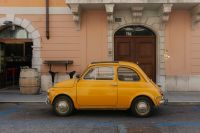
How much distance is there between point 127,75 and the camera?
11492mm

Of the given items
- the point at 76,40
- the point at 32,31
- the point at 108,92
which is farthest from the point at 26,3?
the point at 108,92

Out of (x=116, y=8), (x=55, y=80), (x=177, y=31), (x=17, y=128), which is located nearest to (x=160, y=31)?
(x=177, y=31)

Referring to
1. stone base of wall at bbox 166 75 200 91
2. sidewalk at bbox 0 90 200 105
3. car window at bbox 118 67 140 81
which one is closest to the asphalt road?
sidewalk at bbox 0 90 200 105

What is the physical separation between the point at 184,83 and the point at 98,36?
4246mm

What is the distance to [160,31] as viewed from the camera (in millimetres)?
16953

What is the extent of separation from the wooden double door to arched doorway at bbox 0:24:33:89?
13.2 feet

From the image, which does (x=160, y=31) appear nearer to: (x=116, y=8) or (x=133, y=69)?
(x=116, y=8)

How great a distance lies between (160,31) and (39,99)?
6.04 m

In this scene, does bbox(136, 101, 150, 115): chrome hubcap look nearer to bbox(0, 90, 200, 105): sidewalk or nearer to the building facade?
bbox(0, 90, 200, 105): sidewalk

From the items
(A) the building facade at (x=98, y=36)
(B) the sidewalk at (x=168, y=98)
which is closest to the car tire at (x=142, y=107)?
(B) the sidewalk at (x=168, y=98)

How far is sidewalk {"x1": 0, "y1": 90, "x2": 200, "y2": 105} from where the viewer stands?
1394 cm

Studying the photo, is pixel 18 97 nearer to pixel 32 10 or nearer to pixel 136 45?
pixel 32 10

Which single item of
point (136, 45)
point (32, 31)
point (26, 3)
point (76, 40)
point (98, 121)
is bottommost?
point (98, 121)

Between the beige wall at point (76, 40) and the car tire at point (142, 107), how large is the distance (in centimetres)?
606
